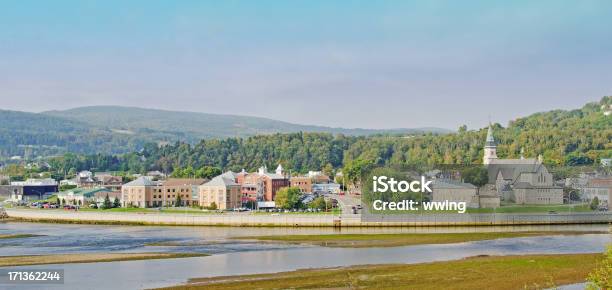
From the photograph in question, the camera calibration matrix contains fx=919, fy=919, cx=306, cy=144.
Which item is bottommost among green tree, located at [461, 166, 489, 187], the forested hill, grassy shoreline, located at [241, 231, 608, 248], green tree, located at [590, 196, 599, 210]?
grassy shoreline, located at [241, 231, 608, 248]

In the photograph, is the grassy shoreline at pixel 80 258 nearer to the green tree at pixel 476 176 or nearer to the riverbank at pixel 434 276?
the riverbank at pixel 434 276

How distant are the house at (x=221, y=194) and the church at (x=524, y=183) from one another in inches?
1139

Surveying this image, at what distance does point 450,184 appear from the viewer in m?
81.6

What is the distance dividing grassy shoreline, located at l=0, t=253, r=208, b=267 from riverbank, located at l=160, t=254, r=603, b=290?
1056 cm

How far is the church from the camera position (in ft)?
286

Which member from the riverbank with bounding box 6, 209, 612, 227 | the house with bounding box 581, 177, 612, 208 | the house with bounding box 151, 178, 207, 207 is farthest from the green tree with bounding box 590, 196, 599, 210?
the house with bounding box 151, 178, 207, 207

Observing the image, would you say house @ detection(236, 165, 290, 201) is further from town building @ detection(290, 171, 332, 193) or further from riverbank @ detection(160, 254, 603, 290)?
riverbank @ detection(160, 254, 603, 290)

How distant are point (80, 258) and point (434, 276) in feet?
69.2

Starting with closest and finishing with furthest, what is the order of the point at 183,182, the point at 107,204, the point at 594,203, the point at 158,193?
the point at 594,203 → the point at 107,204 → the point at 158,193 → the point at 183,182

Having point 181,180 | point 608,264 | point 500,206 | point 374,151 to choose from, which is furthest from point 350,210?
point 374,151

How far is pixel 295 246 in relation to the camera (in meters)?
61.1

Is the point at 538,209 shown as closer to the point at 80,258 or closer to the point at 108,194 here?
the point at 80,258

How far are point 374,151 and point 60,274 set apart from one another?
138601mm

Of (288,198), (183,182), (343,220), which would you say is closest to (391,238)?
(343,220)
